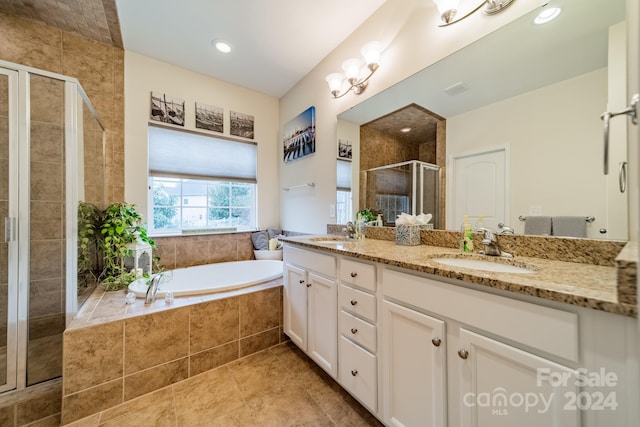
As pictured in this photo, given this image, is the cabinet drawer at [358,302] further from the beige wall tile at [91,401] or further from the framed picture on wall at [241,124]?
the framed picture on wall at [241,124]

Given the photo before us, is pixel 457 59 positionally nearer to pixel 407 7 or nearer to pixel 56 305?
pixel 407 7

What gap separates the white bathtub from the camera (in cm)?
202

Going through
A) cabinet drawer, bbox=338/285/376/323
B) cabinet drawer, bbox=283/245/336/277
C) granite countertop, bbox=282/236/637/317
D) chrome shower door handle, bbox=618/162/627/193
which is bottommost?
cabinet drawer, bbox=338/285/376/323

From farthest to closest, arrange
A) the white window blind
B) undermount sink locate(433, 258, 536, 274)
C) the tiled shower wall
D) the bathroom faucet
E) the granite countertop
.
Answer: the white window blind < the tiled shower wall < the bathroom faucet < undermount sink locate(433, 258, 536, 274) < the granite countertop

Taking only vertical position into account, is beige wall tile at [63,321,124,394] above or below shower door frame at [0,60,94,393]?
below

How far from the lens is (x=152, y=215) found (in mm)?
2338

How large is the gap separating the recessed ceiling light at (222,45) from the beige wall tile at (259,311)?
2148mm

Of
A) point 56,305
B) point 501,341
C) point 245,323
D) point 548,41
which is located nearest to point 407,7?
point 548,41

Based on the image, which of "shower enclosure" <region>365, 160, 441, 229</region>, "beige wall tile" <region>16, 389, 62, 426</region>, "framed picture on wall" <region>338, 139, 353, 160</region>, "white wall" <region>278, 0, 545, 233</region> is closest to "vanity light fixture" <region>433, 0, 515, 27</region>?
"white wall" <region>278, 0, 545, 233</region>

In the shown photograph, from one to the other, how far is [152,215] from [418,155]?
248 centimetres

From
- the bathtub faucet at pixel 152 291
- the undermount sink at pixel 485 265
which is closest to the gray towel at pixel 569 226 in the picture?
the undermount sink at pixel 485 265

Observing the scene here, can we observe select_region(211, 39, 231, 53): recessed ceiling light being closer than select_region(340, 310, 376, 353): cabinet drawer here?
No

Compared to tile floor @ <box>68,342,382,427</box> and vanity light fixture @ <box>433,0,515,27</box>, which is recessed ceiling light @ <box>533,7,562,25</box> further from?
tile floor @ <box>68,342,382,427</box>

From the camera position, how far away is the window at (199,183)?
93.2 inches
